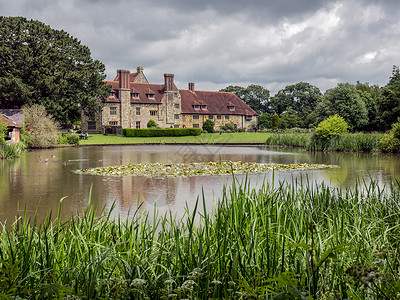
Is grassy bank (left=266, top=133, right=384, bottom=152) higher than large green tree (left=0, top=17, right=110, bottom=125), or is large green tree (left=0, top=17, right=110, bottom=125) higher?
large green tree (left=0, top=17, right=110, bottom=125)

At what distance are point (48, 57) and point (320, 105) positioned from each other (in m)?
32.6

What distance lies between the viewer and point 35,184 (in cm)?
1174

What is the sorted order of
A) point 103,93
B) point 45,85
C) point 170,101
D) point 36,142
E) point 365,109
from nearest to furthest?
point 36,142 < point 45,85 < point 365,109 < point 103,93 < point 170,101

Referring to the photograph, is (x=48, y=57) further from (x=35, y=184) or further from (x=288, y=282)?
(x=288, y=282)

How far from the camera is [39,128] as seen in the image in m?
31.1

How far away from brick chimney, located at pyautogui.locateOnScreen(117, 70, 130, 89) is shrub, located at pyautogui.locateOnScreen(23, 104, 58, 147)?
921 inches

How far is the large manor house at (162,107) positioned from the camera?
55.7m

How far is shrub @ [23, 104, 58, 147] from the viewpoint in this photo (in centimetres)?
3053

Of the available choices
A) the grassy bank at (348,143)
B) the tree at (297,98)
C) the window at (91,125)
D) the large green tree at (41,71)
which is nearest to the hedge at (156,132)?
the large green tree at (41,71)

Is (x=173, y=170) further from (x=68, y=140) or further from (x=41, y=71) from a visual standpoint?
(x=41, y=71)

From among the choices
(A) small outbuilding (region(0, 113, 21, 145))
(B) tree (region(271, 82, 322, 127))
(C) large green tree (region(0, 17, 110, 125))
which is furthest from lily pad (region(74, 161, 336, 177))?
(B) tree (region(271, 82, 322, 127))

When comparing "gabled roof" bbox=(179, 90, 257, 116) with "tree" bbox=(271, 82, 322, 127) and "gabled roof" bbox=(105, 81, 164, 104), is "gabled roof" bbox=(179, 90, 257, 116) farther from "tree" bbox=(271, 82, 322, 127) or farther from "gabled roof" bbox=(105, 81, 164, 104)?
"tree" bbox=(271, 82, 322, 127)

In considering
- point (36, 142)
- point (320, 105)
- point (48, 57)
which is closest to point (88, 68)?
point (48, 57)

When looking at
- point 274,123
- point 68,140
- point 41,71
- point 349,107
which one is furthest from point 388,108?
point 41,71
